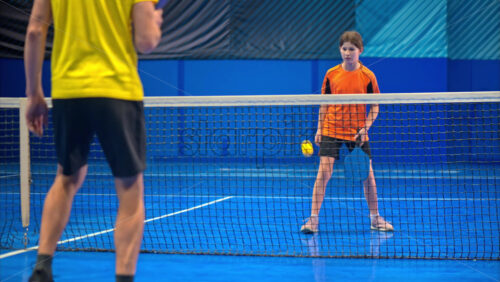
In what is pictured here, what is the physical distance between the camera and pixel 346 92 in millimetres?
4766

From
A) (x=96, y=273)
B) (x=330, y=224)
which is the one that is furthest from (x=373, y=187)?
(x=96, y=273)

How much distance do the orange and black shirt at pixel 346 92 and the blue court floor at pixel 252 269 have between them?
1324mm

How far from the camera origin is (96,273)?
3.29m

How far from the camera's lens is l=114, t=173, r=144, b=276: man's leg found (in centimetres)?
198

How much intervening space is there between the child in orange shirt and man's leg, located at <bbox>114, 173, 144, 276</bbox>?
2749 millimetres

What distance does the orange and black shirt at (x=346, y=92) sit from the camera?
472cm

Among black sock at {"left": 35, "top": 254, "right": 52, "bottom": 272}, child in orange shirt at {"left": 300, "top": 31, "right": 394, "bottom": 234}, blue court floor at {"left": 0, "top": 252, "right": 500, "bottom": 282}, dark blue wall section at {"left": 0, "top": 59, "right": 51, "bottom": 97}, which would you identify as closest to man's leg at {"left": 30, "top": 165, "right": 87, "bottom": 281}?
black sock at {"left": 35, "top": 254, "right": 52, "bottom": 272}

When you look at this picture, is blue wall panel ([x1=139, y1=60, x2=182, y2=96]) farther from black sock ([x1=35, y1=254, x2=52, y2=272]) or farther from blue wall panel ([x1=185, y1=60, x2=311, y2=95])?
black sock ([x1=35, y1=254, x2=52, y2=272])

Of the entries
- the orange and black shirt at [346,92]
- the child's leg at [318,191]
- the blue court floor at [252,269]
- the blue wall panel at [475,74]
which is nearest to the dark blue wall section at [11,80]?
the blue wall panel at [475,74]

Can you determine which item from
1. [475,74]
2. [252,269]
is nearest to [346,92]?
[252,269]

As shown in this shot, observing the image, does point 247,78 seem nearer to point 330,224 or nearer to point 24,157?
point 330,224

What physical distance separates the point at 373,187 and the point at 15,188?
204 inches

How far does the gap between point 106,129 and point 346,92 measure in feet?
10.2

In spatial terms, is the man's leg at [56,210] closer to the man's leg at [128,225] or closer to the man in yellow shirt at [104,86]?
the man in yellow shirt at [104,86]
